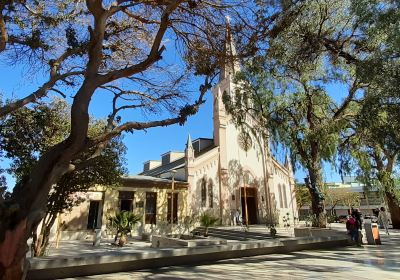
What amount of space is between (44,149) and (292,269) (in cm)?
963

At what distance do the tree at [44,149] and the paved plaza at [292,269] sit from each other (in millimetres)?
4588

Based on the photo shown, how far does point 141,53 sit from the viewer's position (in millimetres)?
8898

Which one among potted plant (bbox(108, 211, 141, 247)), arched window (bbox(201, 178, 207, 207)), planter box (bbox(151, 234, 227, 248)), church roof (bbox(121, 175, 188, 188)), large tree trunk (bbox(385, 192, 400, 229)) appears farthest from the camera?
arched window (bbox(201, 178, 207, 207))

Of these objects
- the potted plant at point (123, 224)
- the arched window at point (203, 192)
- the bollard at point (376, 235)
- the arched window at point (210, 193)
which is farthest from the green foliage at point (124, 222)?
the bollard at point (376, 235)

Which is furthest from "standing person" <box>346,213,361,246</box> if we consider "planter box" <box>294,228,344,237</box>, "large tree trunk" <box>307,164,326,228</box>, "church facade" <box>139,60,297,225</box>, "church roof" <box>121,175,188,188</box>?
"church roof" <box>121,175,188,188</box>

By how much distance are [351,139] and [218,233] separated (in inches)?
403

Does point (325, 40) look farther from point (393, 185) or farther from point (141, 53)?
point (393, 185)

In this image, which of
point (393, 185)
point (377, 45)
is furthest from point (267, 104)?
point (393, 185)

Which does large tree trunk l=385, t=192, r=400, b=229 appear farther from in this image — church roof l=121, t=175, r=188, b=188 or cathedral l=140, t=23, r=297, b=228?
church roof l=121, t=175, r=188, b=188

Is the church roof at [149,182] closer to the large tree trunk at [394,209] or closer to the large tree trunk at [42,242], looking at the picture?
the large tree trunk at [42,242]

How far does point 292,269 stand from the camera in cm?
875

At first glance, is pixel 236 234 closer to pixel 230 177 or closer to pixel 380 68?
pixel 230 177

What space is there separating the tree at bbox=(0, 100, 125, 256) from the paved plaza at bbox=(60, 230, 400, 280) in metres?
4.59

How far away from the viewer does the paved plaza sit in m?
7.79
